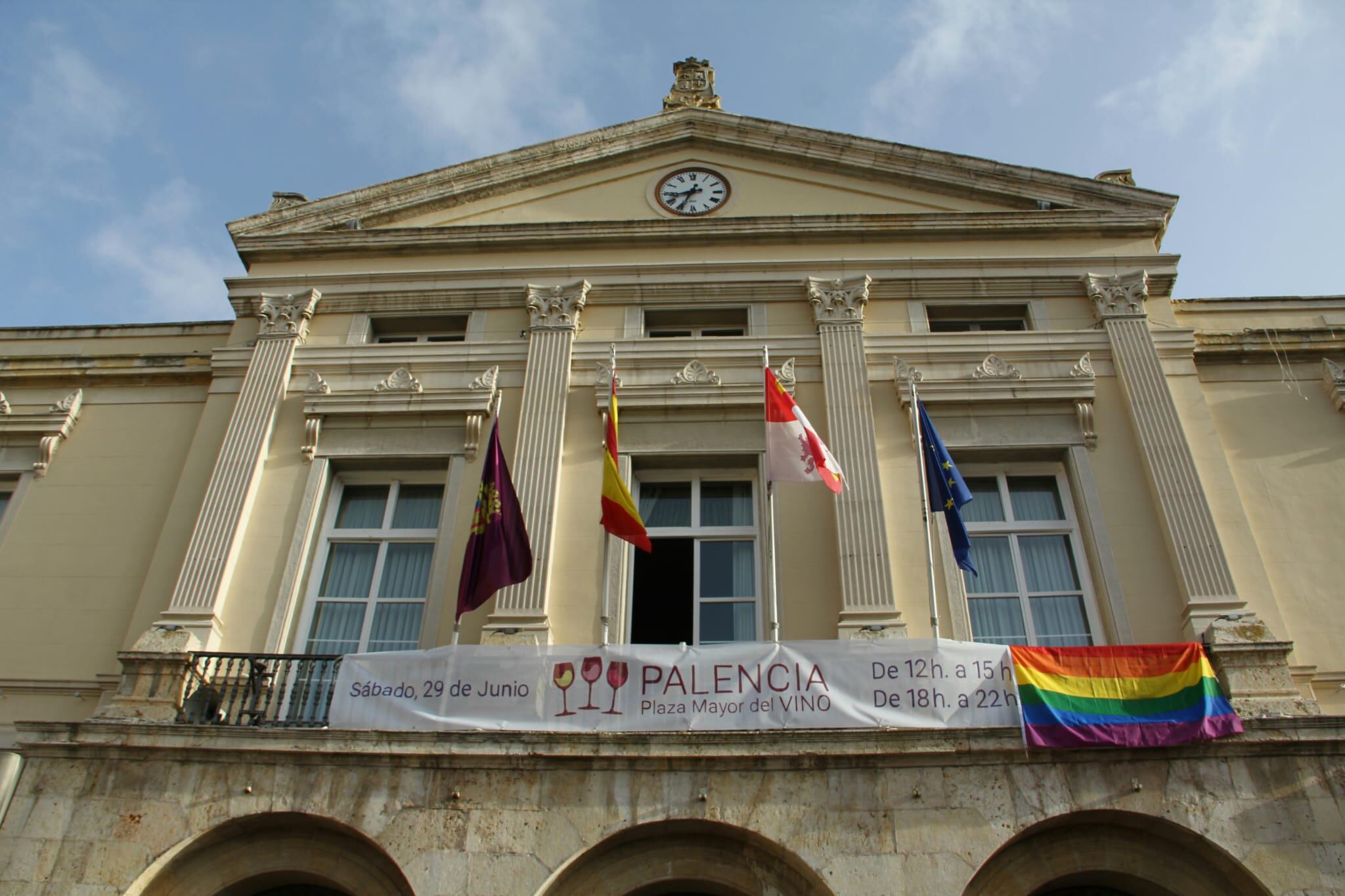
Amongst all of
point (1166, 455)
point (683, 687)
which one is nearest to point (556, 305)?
point (683, 687)

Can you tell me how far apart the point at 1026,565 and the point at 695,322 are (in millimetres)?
5400

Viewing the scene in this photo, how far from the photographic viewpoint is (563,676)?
33.7 feet

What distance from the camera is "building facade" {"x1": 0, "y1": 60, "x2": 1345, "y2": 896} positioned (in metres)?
9.45

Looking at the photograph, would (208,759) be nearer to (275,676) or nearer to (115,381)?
(275,676)


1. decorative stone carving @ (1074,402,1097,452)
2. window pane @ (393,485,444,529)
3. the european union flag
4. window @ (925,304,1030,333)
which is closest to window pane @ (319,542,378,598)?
window pane @ (393,485,444,529)

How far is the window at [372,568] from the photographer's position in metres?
12.1

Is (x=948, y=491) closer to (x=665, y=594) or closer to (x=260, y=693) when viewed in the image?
(x=665, y=594)

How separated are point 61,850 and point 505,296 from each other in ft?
26.9

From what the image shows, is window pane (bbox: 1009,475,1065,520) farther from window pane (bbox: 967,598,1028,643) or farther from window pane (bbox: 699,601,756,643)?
window pane (bbox: 699,601,756,643)

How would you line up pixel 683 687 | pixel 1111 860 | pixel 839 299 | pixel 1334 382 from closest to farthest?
pixel 1111 860 → pixel 683 687 → pixel 1334 382 → pixel 839 299

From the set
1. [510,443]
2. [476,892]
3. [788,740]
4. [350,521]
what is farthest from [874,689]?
[350,521]

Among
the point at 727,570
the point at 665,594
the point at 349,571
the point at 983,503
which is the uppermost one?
the point at 983,503

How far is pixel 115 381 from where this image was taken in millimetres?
14641

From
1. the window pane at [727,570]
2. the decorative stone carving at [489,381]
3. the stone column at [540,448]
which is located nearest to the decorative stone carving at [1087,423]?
the window pane at [727,570]
